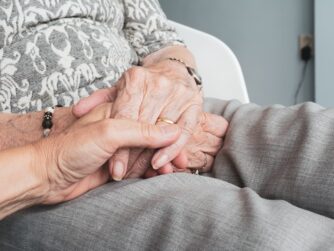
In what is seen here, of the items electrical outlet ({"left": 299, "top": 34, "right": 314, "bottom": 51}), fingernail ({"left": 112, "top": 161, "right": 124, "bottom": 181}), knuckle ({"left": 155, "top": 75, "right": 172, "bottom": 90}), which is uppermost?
knuckle ({"left": 155, "top": 75, "right": 172, "bottom": 90})

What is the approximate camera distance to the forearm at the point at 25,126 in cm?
74

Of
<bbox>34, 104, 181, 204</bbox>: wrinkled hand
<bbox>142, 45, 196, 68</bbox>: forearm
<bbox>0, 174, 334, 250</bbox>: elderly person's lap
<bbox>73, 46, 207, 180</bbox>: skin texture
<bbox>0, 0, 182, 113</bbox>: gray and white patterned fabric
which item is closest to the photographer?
<bbox>0, 174, 334, 250</bbox>: elderly person's lap

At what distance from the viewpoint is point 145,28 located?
1.10m

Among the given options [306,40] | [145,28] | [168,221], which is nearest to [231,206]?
[168,221]

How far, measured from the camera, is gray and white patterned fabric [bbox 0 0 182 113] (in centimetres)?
82

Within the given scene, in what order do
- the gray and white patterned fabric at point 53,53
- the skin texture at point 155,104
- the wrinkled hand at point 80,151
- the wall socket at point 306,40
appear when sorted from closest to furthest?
the wrinkled hand at point 80,151 < the skin texture at point 155,104 < the gray and white patterned fabric at point 53,53 < the wall socket at point 306,40

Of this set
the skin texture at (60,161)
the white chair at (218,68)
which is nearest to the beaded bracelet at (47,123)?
the skin texture at (60,161)

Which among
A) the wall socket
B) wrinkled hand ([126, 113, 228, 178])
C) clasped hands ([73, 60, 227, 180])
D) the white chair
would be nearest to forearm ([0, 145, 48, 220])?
clasped hands ([73, 60, 227, 180])

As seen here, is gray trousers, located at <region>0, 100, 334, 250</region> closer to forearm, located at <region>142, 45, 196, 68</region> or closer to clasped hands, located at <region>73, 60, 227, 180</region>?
clasped hands, located at <region>73, 60, 227, 180</region>

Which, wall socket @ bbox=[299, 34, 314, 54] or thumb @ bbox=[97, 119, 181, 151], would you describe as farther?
wall socket @ bbox=[299, 34, 314, 54]

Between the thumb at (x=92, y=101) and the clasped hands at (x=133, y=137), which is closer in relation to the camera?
the clasped hands at (x=133, y=137)

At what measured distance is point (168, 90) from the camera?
80 centimetres

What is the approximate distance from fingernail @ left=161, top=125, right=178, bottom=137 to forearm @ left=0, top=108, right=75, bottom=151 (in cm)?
16

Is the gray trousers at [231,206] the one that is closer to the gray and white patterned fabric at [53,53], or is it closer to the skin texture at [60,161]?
the skin texture at [60,161]
